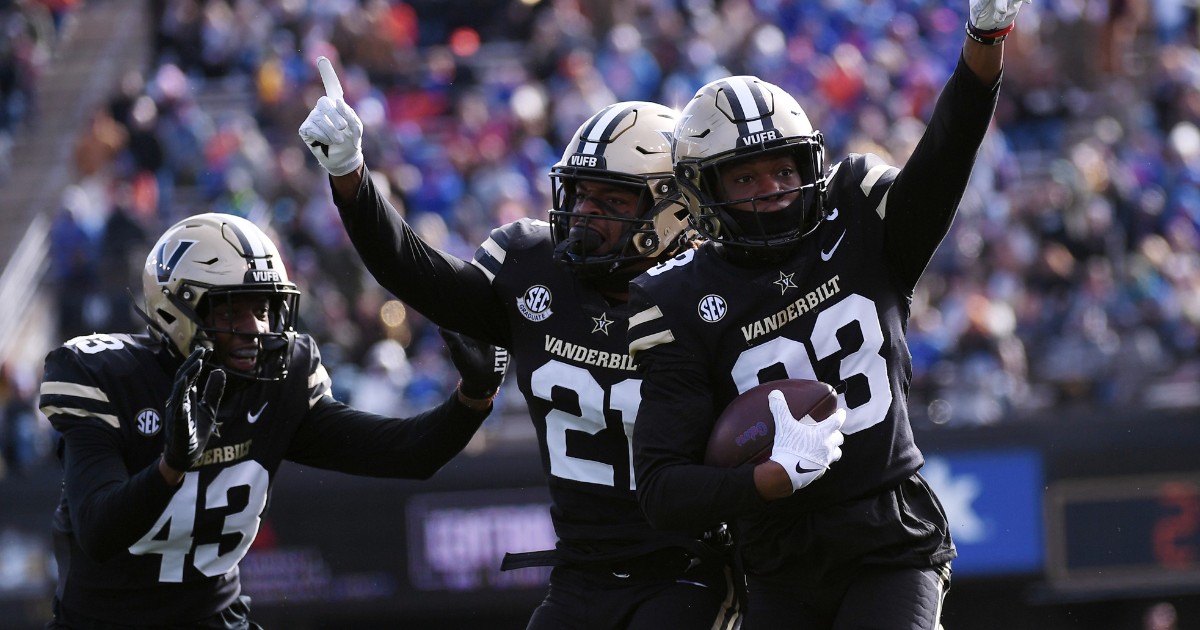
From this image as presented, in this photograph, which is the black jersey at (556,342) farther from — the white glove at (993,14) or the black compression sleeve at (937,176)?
the white glove at (993,14)

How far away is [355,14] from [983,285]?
6032mm

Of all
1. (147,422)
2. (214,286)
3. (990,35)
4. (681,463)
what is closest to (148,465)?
(147,422)

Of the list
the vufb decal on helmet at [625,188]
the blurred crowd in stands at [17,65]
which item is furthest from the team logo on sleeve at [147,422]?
the blurred crowd in stands at [17,65]

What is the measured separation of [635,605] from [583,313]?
784 mm

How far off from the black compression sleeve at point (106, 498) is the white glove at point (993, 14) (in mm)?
2339

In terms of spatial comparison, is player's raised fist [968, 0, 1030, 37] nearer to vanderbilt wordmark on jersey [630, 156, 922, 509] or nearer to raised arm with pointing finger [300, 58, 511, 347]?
vanderbilt wordmark on jersey [630, 156, 922, 509]

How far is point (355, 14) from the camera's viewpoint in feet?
40.4

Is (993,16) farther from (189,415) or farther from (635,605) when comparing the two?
(189,415)

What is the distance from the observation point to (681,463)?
317 cm

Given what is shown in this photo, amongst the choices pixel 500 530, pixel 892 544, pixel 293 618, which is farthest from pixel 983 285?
pixel 892 544

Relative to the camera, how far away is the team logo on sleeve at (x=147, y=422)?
4082 mm

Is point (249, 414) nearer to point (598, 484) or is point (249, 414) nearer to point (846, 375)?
point (598, 484)

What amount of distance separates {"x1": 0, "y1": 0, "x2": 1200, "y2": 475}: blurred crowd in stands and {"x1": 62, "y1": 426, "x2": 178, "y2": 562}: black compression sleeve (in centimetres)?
470

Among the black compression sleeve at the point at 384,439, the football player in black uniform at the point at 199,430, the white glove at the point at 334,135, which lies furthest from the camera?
the black compression sleeve at the point at 384,439
